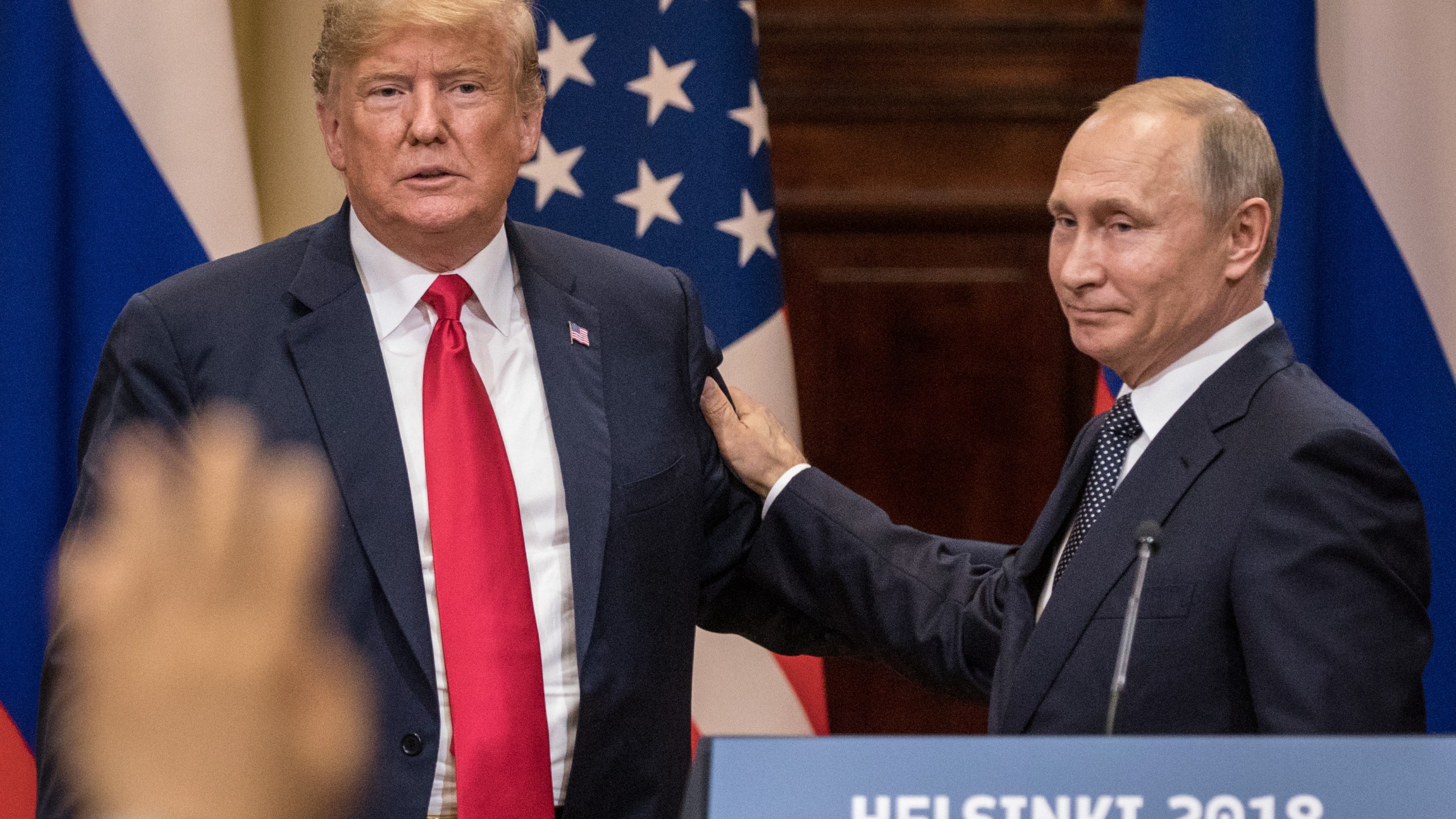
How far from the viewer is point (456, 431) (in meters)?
1.72

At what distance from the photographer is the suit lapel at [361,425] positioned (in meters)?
1.66

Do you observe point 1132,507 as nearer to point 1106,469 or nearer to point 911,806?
point 1106,469

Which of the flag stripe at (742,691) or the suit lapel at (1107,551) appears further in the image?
the flag stripe at (742,691)

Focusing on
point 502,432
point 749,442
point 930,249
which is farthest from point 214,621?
point 930,249

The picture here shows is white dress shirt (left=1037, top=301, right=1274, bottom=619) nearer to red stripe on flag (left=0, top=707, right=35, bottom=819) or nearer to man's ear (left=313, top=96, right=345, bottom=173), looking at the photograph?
man's ear (left=313, top=96, right=345, bottom=173)

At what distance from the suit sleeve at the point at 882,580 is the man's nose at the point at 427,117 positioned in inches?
26.7

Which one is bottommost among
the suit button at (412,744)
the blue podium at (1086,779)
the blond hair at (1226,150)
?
the suit button at (412,744)

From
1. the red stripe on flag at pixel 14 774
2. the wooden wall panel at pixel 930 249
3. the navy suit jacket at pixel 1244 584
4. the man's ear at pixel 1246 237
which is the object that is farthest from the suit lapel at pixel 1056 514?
the red stripe on flag at pixel 14 774

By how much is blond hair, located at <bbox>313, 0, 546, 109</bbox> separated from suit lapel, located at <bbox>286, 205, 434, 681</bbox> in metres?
0.24

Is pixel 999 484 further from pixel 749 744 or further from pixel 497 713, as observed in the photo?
pixel 749 744

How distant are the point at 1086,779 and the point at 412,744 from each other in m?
0.91

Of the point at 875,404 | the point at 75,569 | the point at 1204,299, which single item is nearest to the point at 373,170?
the point at 75,569

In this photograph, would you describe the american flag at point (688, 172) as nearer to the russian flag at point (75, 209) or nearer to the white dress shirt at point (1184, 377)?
the russian flag at point (75, 209)

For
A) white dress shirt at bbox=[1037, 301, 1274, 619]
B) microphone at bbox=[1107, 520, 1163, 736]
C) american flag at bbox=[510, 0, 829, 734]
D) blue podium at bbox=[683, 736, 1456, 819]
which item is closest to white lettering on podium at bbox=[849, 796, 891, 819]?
blue podium at bbox=[683, 736, 1456, 819]
